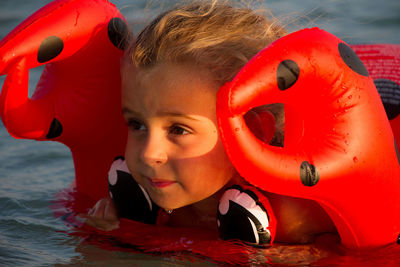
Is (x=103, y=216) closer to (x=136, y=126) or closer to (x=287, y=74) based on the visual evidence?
(x=136, y=126)

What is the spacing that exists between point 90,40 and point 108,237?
0.75m

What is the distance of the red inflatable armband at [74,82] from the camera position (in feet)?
8.09

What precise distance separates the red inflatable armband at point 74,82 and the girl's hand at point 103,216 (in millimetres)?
217

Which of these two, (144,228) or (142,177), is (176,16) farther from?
(144,228)

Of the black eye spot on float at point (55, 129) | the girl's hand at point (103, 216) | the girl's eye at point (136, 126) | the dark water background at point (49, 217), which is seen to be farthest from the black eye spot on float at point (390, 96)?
the black eye spot on float at point (55, 129)

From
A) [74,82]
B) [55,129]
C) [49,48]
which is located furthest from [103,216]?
[49,48]

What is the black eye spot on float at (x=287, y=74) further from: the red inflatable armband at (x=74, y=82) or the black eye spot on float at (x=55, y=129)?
the black eye spot on float at (x=55, y=129)

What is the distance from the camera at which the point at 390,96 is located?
258cm

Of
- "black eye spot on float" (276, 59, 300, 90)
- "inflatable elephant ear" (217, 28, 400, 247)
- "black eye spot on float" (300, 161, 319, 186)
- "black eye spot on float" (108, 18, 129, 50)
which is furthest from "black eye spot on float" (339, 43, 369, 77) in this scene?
"black eye spot on float" (108, 18, 129, 50)

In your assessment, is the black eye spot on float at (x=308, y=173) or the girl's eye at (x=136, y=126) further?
the girl's eye at (x=136, y=126)

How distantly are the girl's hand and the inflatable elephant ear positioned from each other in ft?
2.58

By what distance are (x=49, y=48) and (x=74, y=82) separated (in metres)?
0.25

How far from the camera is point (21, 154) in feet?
12.5

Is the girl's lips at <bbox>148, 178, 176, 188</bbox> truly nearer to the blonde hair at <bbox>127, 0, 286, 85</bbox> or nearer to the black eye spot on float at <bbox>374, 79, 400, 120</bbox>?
the blonde hair at <bbox>127, 0, 286, 85</bbox>
